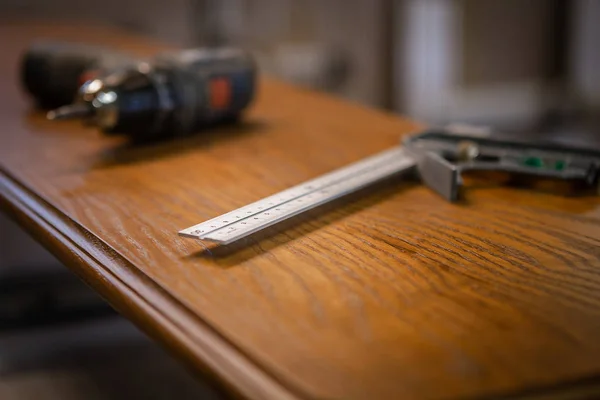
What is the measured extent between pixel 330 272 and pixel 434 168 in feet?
0.89

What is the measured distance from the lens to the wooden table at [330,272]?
0.46 m

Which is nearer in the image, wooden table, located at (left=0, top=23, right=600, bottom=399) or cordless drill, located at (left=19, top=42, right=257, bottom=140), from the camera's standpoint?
wooden table, located at (left=0, top=23, right=600, bottom=399)

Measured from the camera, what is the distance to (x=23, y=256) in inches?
86.5

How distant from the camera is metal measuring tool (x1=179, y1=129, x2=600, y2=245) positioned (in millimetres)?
717

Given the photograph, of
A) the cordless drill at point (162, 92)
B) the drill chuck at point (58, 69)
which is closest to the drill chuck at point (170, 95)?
the cordless drill at point (162, 92)

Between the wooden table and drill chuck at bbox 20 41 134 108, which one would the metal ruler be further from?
drill chuck at bbox 20 41 134 108

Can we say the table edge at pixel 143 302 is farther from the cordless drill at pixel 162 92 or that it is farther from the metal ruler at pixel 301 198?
the cordless drill at pixel 162 92

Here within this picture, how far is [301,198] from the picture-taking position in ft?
2.48

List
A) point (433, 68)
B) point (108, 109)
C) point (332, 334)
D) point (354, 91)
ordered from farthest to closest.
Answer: point (433, 68) → point (354, 91) → point (108, 109) → point (332, 334)

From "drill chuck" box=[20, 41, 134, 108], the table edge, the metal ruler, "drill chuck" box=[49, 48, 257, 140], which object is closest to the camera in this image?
the table edge

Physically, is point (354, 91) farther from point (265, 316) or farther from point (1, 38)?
point (265, 316)

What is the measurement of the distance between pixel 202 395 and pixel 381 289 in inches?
44.2

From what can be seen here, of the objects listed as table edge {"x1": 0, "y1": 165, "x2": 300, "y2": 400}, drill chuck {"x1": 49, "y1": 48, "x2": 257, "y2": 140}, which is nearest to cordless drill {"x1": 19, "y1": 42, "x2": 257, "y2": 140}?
drill chuck {"x1": 49, "y1": 48, "x2": 257, "y2": 140}

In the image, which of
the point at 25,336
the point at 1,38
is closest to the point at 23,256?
the point at 25,336
